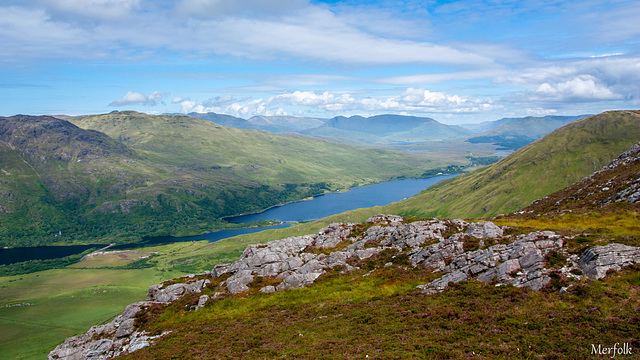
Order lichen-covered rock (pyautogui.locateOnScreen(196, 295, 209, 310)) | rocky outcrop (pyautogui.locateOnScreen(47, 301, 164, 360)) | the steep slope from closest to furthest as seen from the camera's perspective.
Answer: rocky outcrop (pyautogui.locateOnScreen(47, 301, 164, 360)), lichen-covered rock (pyautogui.locateOnScreen(196, 295, 209, 310)), the steep slope

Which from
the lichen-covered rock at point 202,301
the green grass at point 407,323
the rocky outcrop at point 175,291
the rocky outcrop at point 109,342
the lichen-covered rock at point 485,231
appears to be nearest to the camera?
the green grass at point 407,323

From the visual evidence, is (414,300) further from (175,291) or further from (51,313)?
(51,313)

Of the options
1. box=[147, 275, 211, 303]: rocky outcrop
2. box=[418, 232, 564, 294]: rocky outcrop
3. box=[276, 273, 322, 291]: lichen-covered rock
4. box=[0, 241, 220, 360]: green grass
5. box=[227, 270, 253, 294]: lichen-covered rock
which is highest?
box=[418, 232, 564, 294]: rocky outcrop

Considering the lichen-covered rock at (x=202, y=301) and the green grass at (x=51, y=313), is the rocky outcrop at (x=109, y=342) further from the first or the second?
the green grass at (x=51, y=313)

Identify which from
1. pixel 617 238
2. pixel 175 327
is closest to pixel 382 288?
pixel 617 238

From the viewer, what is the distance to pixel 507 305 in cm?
2769

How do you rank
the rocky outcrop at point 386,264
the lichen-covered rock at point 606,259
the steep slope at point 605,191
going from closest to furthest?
the lichen-covered rock at point 606,259, the rocky outcrop at point 386,264, the steep slope at point 605,191

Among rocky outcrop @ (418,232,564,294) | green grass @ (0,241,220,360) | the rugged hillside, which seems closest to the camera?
the rugged hillside

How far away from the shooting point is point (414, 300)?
34156 mm

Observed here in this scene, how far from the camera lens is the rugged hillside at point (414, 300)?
77.2 feet

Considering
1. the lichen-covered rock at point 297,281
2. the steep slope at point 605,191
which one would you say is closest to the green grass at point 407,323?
the lichen-covered rock at point 297,281

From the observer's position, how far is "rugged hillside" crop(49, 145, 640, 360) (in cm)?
2352

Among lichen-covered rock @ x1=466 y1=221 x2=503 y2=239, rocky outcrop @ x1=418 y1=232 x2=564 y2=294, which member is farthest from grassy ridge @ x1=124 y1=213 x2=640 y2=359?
lichen-covered rock @ x1=466 y1=221 x2=503 y2=239

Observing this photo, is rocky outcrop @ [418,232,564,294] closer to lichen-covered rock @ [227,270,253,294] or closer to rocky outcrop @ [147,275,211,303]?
lichen-covered rock @ [227,270,253,294]
